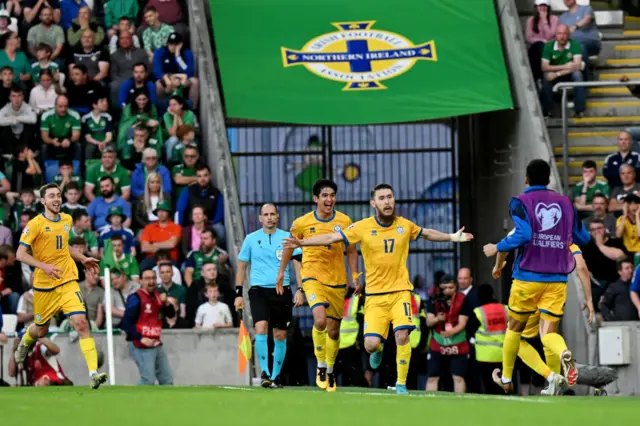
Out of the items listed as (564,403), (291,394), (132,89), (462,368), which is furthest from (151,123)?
(564,403)

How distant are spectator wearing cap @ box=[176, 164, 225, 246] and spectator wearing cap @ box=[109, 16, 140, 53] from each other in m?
3.88

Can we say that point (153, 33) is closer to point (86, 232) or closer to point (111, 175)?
point (111, 175)

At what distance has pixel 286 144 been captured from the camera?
3030 cm

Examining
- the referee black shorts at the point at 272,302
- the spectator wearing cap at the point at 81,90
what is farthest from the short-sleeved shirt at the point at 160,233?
the referee black shorts at the point at 272,302

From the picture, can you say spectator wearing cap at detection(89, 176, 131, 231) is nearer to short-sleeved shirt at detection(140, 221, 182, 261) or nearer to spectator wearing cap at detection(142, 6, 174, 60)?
short-sleeved shirt at detection(140, 221, 182, 261)

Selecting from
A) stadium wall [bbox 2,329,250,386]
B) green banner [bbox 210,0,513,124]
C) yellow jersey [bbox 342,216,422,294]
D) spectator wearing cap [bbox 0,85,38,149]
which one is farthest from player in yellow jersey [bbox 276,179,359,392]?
spectator wearing cap [bbox 0,85,38,149]

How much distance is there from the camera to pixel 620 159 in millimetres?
24422

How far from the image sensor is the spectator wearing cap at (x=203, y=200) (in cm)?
2423

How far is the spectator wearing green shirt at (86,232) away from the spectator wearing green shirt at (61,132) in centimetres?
222

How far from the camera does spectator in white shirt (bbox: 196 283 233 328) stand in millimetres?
22219

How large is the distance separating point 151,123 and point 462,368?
6.98 metres

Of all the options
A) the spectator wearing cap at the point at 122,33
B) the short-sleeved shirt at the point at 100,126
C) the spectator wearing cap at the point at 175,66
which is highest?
the spectator wearing cap at the point at 122,33

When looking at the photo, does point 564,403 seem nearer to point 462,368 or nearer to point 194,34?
point 462,368

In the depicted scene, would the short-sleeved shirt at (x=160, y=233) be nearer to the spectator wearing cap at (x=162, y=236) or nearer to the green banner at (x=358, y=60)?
the spectator wearing cap at (x=162, y=236)
